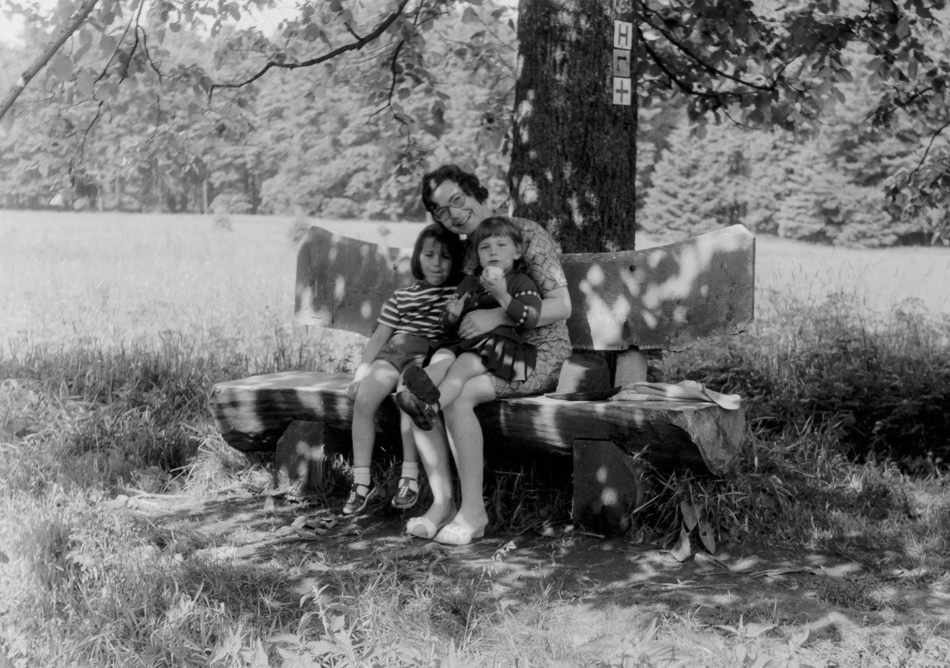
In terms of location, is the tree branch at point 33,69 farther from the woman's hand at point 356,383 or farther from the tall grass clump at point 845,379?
the tall grass clump at point 845,379

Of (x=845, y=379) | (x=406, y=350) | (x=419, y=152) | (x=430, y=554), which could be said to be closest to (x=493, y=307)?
(x=406, y=350)

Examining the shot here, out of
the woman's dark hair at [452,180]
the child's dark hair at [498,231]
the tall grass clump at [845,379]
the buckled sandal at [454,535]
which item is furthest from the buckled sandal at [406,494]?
the tall grass clump at [845,379]

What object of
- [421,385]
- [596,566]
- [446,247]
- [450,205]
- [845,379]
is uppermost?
[450,205]

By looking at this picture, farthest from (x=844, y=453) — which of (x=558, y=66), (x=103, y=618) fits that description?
(x=103, y=618)

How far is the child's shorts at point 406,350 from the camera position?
13.9 ft

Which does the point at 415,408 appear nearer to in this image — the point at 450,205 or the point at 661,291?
the point at 450,205

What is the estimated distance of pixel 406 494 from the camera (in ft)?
13.4

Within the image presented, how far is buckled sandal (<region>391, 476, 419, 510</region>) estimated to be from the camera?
406cm

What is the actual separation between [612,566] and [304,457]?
5.21ft

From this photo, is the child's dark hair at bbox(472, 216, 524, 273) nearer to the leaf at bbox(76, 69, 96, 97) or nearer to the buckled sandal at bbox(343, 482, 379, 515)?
the buckled sandal at bbox(343, 482, 379, 515)

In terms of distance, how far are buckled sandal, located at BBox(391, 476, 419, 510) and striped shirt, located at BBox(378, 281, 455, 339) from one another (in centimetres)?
64

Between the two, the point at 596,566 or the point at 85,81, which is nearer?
the point at 85,81

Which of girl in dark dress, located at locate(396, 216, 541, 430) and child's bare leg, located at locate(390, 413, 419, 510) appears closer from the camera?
girl in dark dress, located at locate(396, 216, 541, 430)

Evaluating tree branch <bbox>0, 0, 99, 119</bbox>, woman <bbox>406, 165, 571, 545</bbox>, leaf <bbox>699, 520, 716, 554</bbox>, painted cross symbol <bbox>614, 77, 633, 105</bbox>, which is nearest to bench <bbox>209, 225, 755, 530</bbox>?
woman <bbox>406, 165, 571, 545</bbox>
